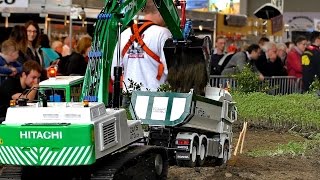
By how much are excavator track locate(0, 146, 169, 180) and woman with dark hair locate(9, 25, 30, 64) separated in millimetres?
5761

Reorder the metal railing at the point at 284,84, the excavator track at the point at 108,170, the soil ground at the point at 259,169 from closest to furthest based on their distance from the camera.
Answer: the excavator track at the point at 108,170
the soil ground at the point at 259,169
the metal railing at the point at 284,84

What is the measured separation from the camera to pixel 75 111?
6289mm

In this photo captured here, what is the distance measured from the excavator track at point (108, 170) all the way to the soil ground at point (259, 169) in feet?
4.59

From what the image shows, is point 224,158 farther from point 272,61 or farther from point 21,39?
point 272,61

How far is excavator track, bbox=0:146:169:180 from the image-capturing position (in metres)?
6.48

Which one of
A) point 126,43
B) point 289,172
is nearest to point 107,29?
point 126,43

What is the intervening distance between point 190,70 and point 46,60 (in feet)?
18.7

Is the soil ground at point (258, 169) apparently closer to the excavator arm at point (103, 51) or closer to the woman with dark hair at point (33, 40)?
the excavator arm at point (103, 51)

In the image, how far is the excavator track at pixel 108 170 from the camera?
21.3 feet

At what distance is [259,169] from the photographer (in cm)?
939

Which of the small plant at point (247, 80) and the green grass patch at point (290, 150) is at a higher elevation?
the small plant at point (247, 80)

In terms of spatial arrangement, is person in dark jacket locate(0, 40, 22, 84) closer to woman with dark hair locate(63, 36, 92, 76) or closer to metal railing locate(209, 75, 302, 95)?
woman with dark hair locate(63, 36, 92, 76)

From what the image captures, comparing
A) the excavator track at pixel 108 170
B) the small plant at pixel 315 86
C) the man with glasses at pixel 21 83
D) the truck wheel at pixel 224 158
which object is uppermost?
the man with glasses at pixel 21 83

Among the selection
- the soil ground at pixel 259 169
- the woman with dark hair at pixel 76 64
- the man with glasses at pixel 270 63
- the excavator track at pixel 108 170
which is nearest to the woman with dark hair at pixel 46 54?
the woman with dark hair at pixel 76 64
